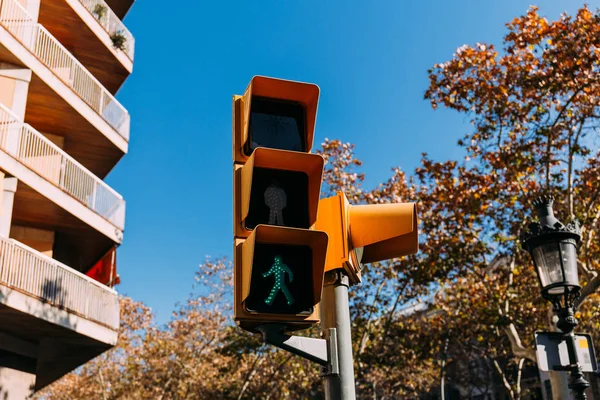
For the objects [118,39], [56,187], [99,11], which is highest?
[99,11]

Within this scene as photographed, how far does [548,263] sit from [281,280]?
5.15m

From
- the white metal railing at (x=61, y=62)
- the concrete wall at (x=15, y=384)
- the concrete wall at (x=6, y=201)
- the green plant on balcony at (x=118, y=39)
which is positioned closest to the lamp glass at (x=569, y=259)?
the concrete wall at (x=6, y=201)

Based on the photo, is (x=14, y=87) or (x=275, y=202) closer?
(x=275, y=202)

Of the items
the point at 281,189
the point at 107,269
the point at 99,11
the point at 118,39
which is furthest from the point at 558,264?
the point at 118,39

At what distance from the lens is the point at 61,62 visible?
1783 cm

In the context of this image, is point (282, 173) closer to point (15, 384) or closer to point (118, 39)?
point (15, 384)

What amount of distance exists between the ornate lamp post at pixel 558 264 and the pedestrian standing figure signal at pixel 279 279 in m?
4.83

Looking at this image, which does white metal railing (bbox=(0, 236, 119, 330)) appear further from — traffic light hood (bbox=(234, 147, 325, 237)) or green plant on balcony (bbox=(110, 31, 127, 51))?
traffic light hood (bbox=(234, 147, 325, 237))

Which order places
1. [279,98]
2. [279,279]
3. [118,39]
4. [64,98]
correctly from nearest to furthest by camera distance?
[279,279] → [279,98] → [64,98] → [118,39]

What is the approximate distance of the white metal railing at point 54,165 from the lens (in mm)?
15164

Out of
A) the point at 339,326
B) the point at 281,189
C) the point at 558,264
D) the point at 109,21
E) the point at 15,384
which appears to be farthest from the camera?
the point at 109,21

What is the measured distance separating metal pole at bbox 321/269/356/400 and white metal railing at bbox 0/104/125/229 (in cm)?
1340

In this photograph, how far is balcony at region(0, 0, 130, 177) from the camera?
53.1 ft

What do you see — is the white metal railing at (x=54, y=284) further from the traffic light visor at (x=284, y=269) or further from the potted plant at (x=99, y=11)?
the traffic light visor at (x=284, y=269)
